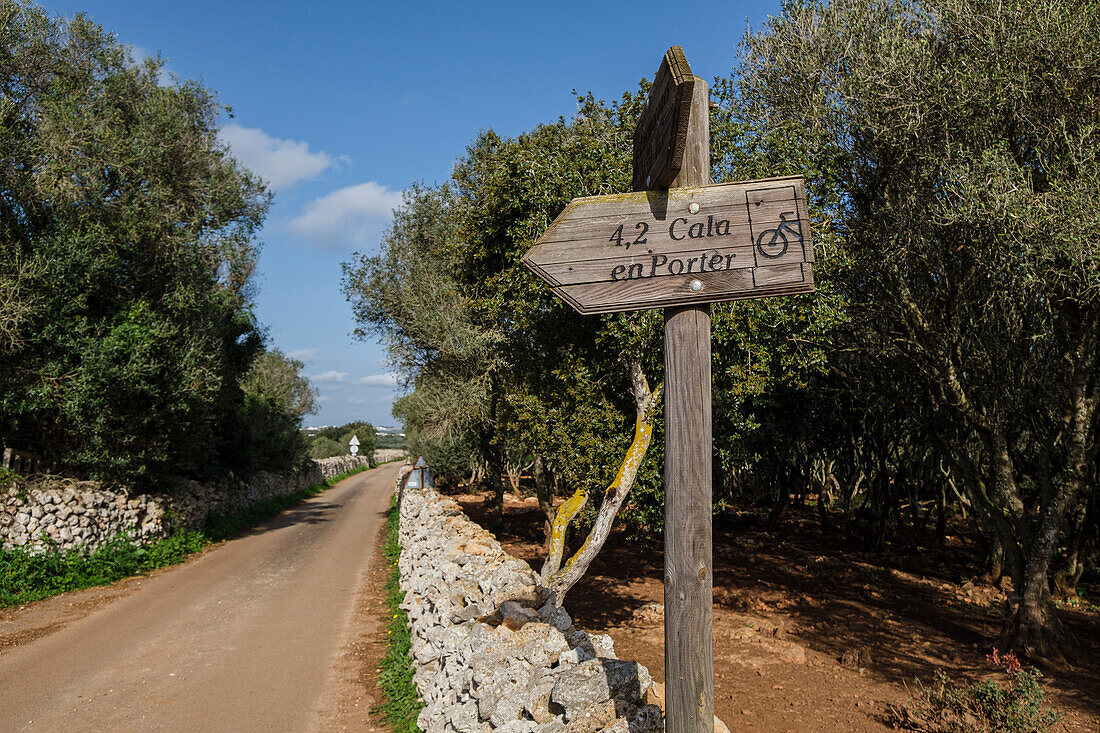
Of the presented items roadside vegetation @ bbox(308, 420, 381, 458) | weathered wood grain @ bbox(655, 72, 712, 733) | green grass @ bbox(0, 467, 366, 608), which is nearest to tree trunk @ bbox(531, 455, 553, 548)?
green grass @ bbox(0, 467, 366, 608)

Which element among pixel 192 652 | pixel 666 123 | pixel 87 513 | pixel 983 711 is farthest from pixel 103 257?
pixel 983 711

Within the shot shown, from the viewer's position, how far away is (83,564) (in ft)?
41.8

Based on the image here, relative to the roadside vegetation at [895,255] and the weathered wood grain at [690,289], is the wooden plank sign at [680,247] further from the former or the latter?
the roadside vegetation at [895,255]

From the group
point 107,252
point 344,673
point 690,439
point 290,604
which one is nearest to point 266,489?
point 107,252

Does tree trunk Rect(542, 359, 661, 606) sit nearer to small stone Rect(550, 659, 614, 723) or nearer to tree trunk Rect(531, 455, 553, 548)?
small stone Rect(550, 659, 614, 723)

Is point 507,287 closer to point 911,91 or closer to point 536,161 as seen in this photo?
point 536,161

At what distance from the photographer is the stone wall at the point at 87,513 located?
12.1m

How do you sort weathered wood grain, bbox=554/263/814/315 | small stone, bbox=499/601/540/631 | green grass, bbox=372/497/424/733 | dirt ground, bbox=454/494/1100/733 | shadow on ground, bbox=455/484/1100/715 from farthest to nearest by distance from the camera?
shadow on ground, bbox=455/484/1100/715, dirt ground, bbox=454/494/1100/733, green grass, bbox=372/497/424/733, small stone, bbox=499/601/540/631, weathered wood grain, bbox=554/263/814/315

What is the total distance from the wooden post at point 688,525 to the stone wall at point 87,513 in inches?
545

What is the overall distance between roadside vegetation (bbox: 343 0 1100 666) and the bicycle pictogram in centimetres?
549

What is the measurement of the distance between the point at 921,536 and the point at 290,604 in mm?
19122

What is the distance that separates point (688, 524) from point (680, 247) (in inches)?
43.7

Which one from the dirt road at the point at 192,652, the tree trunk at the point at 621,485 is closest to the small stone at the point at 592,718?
the dirt road at the point at 192,652

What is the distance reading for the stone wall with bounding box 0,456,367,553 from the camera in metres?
12.1
